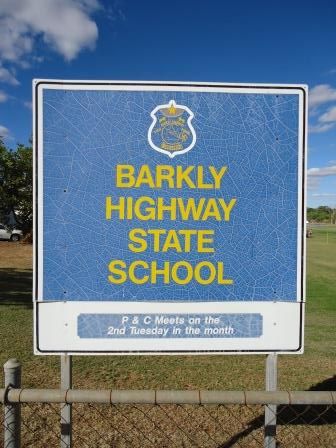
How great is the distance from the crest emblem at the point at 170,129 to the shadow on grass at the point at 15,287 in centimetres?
766

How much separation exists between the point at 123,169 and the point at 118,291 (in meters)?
0.76

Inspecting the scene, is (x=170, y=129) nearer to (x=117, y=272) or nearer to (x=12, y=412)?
(x=117, y=272)

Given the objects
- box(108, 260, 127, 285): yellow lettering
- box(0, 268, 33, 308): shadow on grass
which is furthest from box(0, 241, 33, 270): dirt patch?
box(108, 260, 127, 285): yellow lettering

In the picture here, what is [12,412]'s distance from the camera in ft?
6.10

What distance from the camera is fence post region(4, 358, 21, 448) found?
6.11 feet

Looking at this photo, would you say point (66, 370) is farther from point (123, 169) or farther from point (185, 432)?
point (185, 432)

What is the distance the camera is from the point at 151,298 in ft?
7.67

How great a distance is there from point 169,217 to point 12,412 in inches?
52.6

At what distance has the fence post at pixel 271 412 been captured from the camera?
2.25 m

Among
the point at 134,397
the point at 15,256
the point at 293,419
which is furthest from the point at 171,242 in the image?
the point at 15,256

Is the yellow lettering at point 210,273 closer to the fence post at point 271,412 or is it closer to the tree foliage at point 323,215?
the fence post at point 271,412

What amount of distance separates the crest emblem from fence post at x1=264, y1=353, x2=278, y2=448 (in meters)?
1.43

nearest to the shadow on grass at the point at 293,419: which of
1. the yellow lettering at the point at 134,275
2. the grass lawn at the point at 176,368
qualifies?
the grass lawn at the point at 176,368

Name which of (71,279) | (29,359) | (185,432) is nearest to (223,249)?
(71,279)
